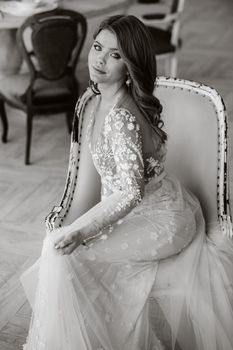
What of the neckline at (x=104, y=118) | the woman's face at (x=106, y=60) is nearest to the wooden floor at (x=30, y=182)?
the neckline at (x=104, y=118)

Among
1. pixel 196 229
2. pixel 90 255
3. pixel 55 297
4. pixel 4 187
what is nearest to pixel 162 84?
pixel 196 229

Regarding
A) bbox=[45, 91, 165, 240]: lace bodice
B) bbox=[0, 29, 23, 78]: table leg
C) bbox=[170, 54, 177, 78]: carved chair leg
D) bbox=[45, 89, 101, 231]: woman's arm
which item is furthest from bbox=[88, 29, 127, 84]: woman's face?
bbox=[170, 54, 177, 78]: carved chair leg

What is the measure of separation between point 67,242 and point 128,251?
24 cm

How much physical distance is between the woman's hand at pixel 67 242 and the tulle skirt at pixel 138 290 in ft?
0.17

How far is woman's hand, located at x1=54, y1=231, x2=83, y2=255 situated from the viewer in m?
1.53

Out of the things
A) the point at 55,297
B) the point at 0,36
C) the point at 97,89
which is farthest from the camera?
the point at 0,36

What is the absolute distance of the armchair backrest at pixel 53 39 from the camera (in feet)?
10.2

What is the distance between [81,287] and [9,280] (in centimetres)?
92

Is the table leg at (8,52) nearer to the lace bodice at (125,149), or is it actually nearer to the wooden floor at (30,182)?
the wooden floor at (30,182)

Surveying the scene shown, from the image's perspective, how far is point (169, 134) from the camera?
6.40 ft

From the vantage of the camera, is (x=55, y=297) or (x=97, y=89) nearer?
(x=55, y=297)

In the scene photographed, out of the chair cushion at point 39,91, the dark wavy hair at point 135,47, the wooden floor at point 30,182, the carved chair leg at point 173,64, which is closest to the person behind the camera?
the dark wavy hair at point 135,47

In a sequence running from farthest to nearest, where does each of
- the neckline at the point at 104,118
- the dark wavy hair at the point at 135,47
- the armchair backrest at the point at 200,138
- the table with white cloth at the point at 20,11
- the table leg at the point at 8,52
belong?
the table leg at the point at 8,52 < the table with white cloth at the point at 20,11 < the armchair backrest at the point at 200,138 < the neckline at the point at 104,118 < the dark wavy hair at the point at 135,47

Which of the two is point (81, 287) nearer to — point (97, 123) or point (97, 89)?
point (97, 123)
